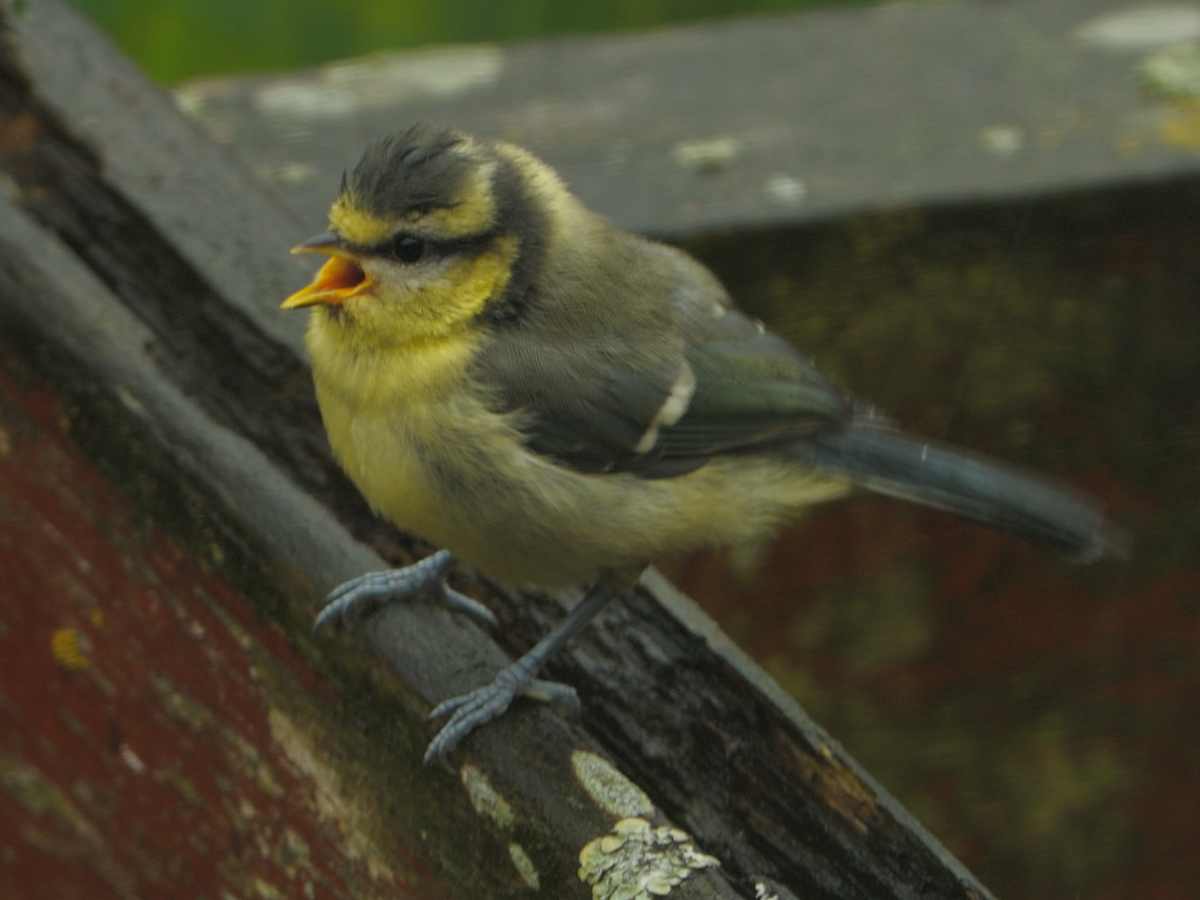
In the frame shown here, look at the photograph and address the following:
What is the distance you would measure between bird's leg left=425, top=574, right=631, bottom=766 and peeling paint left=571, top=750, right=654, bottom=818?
0.25 feet

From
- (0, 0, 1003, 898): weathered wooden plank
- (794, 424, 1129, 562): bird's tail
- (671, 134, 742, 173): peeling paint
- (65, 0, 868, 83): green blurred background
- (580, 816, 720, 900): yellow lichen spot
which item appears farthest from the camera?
(65, 0, 868, 83): green blurred background

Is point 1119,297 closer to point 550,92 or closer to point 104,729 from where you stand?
point 550,92

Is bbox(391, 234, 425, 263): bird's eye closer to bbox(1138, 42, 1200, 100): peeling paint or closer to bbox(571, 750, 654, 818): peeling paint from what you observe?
bbox(571, 750, 654, 818): peeling paint

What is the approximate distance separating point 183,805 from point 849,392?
31.5 inches

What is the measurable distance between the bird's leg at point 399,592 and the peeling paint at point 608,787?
0.21 m

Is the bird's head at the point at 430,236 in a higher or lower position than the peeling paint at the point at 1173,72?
higher

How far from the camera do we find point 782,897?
102 centimetres

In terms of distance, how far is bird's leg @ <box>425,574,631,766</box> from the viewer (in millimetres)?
1081

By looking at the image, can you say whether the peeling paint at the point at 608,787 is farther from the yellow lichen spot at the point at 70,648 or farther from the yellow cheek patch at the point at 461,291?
the yellow cheek patch at the point at 461,291

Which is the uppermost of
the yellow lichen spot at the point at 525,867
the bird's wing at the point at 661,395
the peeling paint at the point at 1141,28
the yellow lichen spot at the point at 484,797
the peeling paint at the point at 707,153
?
the yellow lichen spot at the point at 484,797

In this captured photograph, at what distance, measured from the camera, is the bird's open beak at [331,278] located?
1.46 m

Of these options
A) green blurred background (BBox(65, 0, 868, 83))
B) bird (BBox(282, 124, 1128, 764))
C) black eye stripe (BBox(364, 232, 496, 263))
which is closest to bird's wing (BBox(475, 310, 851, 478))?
bird (BBox(282, 124, 1128, 764))

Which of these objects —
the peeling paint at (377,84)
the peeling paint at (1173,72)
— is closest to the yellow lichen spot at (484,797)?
the peeling paint at (377,84)

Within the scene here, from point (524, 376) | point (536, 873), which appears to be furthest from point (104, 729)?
point (524, 376)
